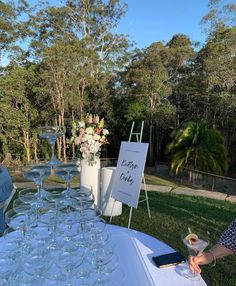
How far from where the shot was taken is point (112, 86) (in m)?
17.7

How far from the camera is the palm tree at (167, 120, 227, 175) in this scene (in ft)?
41.8

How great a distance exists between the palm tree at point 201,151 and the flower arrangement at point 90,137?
324 inches

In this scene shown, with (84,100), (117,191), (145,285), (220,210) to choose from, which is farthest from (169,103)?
(145,285)

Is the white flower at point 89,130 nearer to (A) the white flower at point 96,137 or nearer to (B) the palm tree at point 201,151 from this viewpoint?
(A) the white flower at point 96,137

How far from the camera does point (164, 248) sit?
1759mm

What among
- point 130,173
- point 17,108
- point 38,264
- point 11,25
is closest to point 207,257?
point 38,264

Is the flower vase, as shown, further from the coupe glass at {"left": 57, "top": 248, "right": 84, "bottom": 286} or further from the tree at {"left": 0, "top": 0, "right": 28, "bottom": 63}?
the tree at {"left": 0, "top": 0, "right": 28, "bottom": 63}

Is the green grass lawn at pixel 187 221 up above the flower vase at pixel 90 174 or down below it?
below

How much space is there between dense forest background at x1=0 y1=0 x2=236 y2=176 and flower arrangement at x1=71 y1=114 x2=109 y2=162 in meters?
9.99

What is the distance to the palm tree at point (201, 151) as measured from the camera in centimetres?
1273

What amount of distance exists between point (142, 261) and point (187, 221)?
3480 mm

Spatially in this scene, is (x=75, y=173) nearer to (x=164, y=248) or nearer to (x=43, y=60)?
(x=164, y=248)

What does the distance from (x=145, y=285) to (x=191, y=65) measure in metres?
15.9

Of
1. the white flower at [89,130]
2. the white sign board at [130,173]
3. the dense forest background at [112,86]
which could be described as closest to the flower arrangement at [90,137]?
the white flower at [89,130]
